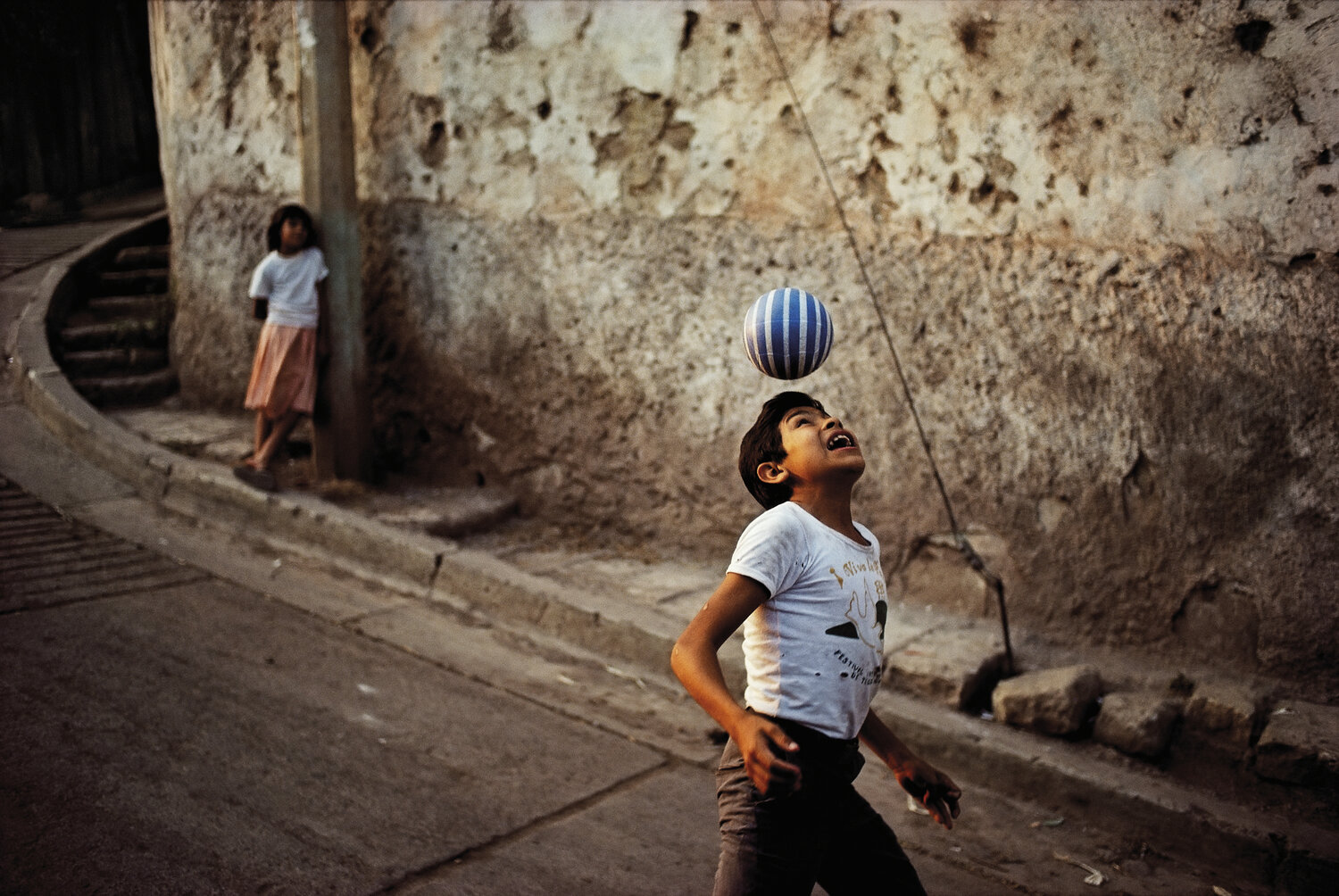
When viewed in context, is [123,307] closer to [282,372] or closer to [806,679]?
[282,372]

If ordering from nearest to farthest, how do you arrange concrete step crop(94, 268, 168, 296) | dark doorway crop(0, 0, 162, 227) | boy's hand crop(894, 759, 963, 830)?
boy's hand crop(894, 759, 963, 830) → concrete step crop(94, 268, 168, 296) → dark doorway crop(0, 0, 162, 227)

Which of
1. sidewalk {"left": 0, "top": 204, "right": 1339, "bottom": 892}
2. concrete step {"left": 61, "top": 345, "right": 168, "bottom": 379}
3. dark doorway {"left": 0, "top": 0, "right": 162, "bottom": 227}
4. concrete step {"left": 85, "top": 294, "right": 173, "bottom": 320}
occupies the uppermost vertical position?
dark doorway {"left": 0, "top": 0, "right": 162, "bottom": 227}

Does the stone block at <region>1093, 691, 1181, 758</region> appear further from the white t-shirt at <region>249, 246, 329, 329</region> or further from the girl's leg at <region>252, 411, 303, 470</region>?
the white t-shirt at <region>249, 246, 329, 329</region>

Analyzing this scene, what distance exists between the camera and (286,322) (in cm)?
627

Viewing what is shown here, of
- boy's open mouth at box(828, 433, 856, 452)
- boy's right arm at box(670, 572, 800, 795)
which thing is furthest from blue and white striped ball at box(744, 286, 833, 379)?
boy's right arm at box(670, 572, 800, 795)

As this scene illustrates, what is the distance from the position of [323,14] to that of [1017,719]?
5.15 m

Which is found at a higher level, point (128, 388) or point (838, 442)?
point (838, 442)

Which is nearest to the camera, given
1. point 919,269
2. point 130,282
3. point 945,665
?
point 945,665

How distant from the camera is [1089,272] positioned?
14.4 feet

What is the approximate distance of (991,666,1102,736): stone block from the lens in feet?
13.0

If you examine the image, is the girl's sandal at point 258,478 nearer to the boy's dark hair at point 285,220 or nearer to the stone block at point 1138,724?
the boy's dark hair at point 285,220

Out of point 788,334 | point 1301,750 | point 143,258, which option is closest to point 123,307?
point 143,258

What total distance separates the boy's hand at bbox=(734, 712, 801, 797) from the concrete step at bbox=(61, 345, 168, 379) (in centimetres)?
769

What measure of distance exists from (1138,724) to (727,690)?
244 centimetres
